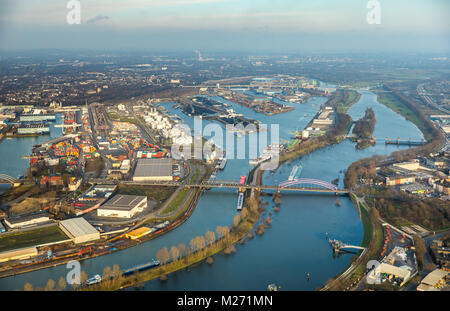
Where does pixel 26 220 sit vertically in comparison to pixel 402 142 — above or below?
below

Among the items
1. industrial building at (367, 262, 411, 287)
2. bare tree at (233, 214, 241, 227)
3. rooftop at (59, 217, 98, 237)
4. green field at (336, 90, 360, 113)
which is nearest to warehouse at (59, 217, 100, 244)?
rooftop at (59, 217, 98, 237)

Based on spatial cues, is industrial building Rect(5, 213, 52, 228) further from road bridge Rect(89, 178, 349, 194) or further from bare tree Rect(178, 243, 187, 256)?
bare tree Rect(178, 243, 187, 256)

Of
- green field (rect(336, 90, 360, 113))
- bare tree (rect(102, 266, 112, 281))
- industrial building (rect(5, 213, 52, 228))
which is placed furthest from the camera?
green field (rect(336, 90, 360, 113))

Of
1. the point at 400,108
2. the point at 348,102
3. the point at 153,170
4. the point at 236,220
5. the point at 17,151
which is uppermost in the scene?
the point at 348,102

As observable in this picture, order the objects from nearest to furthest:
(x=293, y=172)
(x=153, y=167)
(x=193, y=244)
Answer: (x=193, y=244)
(x=153, y=167)
(x=293, y=172)

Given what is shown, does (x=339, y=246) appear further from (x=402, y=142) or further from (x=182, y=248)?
(x=402, y=142)

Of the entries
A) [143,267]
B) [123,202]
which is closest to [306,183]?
[123,202]

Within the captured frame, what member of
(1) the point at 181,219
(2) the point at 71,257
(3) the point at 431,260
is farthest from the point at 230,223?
(3) the point at 431,260

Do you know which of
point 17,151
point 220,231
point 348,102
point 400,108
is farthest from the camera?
point 348,102

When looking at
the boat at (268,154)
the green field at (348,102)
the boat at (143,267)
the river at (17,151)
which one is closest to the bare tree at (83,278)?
the boat at (143,267)
